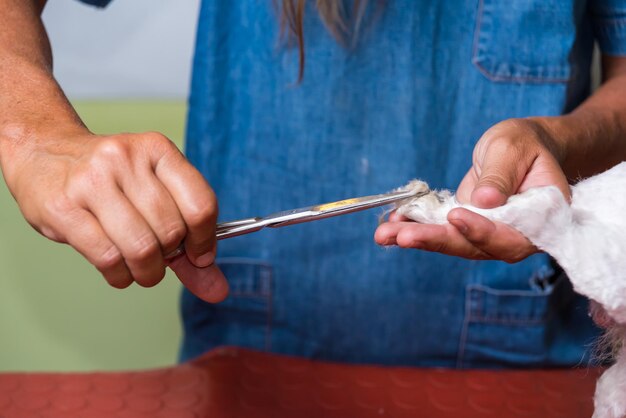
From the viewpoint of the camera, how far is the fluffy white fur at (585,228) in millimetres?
443

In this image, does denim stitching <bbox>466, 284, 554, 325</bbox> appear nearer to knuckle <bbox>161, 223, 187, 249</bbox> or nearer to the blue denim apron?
the blue denim apron

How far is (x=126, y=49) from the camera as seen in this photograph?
97 centimetres

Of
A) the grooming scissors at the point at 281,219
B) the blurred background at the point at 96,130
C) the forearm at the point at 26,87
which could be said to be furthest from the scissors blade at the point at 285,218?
the blurred background at the point at 96,130

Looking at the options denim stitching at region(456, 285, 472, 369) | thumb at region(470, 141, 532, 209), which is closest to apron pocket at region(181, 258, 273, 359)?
denim stitching at region(456, 285, 472, 369)

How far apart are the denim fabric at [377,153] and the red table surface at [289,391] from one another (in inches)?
3.0

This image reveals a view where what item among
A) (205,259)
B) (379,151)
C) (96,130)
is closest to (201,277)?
(205,259)

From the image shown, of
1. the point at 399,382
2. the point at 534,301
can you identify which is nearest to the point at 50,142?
the point at 399,382

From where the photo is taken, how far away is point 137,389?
594mm

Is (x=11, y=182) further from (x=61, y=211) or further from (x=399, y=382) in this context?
(x=399, y=382)

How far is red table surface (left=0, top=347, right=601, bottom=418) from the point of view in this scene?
0.58 metres

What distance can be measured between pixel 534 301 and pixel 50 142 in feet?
1.44

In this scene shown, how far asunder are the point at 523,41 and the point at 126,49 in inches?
20.6

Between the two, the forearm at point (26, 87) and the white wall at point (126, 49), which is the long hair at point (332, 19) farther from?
the white wall at point (126, 49)

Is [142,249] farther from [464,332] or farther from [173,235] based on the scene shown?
[464,332]
